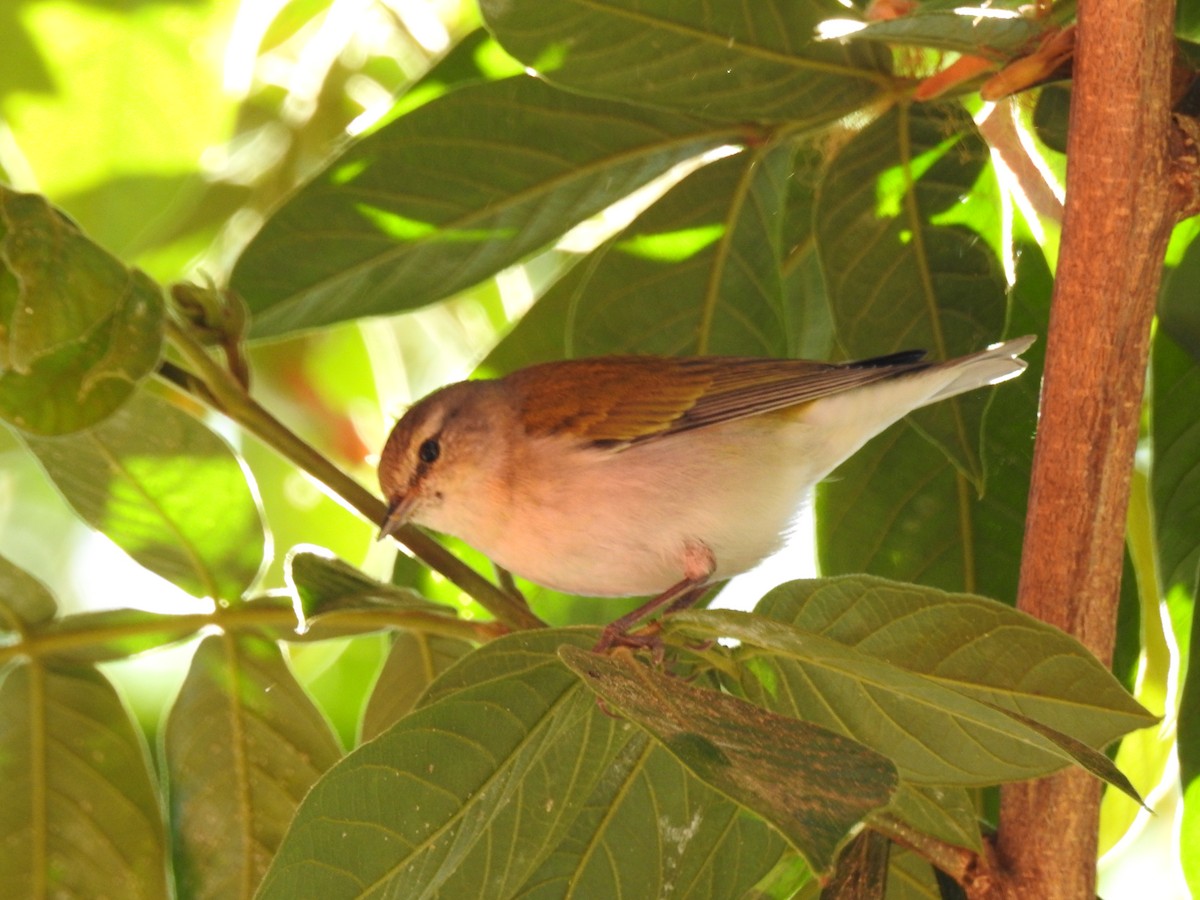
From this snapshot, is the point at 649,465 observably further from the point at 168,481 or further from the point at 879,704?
the point at 879,704

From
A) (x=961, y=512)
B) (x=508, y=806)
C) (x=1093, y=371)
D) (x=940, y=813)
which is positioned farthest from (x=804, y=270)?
(x=508, y=806)

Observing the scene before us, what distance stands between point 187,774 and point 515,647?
1.90ft

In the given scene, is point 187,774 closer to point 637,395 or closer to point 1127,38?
point 637,395

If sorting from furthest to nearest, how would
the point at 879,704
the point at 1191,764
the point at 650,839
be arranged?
the point at 1191,764 < the point at 650,839 < the point at 879,704

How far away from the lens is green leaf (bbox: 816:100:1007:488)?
1995 millimetres

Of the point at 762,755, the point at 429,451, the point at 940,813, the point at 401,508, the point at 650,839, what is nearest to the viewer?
the point at 762,755

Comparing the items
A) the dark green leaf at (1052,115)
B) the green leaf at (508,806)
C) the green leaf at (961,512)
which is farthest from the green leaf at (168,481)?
the dark green leaf at (1052,115)

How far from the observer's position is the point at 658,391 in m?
2.45

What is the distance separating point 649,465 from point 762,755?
48.7 inches

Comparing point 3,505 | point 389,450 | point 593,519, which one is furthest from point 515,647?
point 3,505

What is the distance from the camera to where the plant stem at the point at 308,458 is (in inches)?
69.5

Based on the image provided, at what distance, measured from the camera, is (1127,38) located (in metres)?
1.55

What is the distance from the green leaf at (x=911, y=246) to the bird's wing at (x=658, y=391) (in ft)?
0.42

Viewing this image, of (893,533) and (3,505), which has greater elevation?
(3,505)
